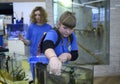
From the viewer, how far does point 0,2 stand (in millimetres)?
5684

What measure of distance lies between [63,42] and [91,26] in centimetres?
405

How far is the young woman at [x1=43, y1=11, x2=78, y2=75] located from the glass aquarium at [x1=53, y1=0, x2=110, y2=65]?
3.83 m

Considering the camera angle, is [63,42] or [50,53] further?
[63,42]

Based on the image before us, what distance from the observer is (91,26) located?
556 centimetres

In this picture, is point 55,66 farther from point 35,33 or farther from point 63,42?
point 35,33

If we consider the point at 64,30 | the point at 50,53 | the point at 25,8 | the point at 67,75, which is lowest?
the point at 67,75

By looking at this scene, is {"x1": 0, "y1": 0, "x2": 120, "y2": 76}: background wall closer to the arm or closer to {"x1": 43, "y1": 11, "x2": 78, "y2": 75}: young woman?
the arm

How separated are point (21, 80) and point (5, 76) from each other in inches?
5.5

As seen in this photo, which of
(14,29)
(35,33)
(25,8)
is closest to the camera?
(35,33)

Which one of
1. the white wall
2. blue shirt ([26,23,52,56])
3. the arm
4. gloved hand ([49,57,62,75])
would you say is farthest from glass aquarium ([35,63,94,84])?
the white wall

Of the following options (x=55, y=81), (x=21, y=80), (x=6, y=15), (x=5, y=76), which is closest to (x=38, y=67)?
(x=55, y=81)

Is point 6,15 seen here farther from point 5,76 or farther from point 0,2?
point 5,76

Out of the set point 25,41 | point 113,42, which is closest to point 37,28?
point 25,41

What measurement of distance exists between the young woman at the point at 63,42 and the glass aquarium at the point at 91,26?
3828 millimetres
